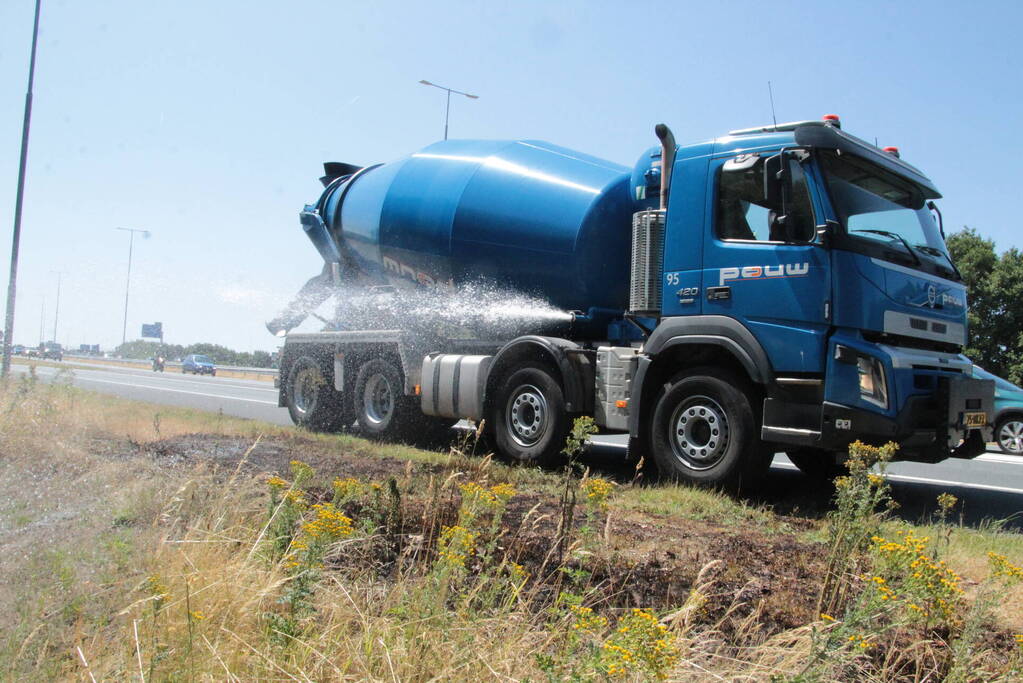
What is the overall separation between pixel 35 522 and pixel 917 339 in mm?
6341

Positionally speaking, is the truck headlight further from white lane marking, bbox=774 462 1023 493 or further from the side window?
white lane marking, bbox=774 462 1023 493

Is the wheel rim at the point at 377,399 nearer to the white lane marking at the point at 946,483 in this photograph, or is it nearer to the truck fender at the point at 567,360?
the truck fender at the point at 567,360

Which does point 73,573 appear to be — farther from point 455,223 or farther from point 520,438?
point 455,223

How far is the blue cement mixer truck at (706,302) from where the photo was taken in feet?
19.2

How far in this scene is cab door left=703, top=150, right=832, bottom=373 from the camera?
5.91m

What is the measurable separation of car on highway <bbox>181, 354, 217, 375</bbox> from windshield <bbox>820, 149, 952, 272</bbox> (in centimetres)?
4243

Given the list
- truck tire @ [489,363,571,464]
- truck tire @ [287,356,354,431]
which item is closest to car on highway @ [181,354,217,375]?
truck tire @ [287,356,354,431]

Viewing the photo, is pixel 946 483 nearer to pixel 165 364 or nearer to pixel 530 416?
pixel 530 416

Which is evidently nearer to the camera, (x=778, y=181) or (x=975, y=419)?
(x=778, y=181)

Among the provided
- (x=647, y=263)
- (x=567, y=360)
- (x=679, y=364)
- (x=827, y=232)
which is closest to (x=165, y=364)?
(x=567, y=360)

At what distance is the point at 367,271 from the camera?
449 inches

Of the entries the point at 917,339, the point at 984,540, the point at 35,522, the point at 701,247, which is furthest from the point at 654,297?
the point at 35,522

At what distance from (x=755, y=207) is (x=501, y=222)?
3.22 meters

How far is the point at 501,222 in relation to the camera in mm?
8844
